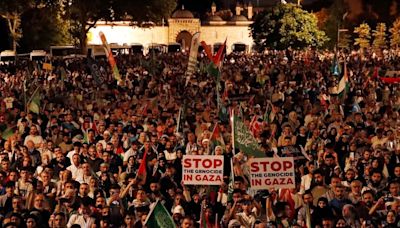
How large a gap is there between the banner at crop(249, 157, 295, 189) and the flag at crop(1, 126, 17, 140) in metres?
5.97

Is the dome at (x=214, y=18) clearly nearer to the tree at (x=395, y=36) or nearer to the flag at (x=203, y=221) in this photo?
the tree at (x=395, y=36)

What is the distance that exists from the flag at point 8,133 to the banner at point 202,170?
507 centimetres

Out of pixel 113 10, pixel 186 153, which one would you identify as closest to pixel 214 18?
pixel 113 10

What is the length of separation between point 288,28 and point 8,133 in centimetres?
5739

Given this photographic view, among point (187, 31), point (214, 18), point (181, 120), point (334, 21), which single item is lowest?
point (181, 120)

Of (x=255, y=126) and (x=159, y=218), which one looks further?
(x=255, y=126)

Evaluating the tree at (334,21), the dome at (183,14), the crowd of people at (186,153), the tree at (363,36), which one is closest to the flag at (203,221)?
the crowd of people at (186,153)

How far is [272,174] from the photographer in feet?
35.8

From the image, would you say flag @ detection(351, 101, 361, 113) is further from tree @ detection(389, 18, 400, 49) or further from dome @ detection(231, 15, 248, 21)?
dome @ detection(231, 15, 248, 21)

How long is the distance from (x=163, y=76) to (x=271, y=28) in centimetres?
4449

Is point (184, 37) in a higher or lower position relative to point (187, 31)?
lower

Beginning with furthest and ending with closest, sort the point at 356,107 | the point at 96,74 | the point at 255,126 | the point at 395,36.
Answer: the point at 395,36 → the point at 96,74 → the point at 356,107 → the point at 255,126

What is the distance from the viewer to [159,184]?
11.6m

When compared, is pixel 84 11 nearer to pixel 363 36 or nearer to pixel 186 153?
pixel 363 36
